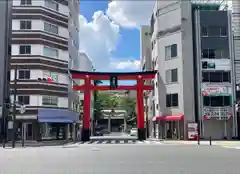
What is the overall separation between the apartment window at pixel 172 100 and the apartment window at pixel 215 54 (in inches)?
262

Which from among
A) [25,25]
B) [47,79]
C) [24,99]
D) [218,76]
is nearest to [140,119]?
[218,76]

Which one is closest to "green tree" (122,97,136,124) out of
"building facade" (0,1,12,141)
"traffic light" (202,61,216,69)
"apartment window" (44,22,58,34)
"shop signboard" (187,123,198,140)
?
"traffic light" (202,61,216,69)

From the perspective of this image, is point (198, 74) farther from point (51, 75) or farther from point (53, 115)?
point (53, 115)

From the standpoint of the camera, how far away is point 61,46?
5281 cm

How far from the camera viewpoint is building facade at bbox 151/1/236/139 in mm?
52688

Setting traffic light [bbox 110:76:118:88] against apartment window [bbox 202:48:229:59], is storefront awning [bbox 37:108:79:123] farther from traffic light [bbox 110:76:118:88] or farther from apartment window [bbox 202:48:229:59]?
apartment window [bbox 202:48:229:59]

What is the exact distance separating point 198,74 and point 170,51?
543 cm

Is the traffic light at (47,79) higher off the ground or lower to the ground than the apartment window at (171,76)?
lower

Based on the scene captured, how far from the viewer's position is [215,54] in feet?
175

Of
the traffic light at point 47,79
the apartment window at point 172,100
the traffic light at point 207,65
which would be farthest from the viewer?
the apartment window at point 172,100

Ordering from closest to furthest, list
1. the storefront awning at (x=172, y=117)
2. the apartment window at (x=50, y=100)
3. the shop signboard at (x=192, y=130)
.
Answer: the apartment window at (x=50, y=100) → the shop signboard at (x=192, y=130) → the storefront awning at (x=172, y=117)

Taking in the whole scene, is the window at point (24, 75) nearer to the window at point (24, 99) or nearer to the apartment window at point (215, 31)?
the window at point (24, 99)

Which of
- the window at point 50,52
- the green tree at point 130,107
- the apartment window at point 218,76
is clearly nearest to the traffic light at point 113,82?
the window at point 50,52

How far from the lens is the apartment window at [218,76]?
53.0 metres
